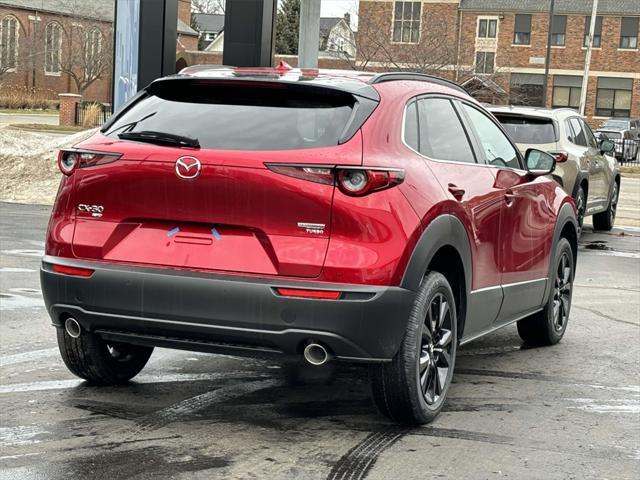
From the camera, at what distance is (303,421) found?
213 inches

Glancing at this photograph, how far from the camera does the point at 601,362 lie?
728 centimetres

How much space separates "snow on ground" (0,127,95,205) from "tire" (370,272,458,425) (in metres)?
13.3

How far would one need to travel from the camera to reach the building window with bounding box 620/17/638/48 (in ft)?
229

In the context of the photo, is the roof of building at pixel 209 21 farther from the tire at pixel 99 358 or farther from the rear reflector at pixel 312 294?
the rear reflector at pixel 312 294

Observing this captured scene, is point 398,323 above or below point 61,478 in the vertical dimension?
above

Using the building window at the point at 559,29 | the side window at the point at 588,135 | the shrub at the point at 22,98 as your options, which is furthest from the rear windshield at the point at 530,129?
the building window at the point at 559,29

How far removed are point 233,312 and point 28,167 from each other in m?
15.6

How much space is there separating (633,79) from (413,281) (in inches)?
2694

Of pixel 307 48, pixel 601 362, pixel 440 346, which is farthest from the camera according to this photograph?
pixel 307 48

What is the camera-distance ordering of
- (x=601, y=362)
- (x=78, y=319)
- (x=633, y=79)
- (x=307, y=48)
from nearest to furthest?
1. (x=78, y=319)
2. (x=601, y=362)
3. (x=307, y=48)
4. (x=633, y=79)

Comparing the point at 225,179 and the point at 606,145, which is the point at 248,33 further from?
the point at 225,179

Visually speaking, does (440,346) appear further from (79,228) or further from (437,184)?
(79,228)

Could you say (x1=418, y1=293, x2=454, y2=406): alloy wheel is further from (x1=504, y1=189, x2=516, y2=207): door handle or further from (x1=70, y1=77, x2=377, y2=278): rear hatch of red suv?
(x1=504, y1=189, x2=516, y2=207): door handle

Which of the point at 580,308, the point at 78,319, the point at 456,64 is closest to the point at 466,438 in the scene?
the point at 78,319
